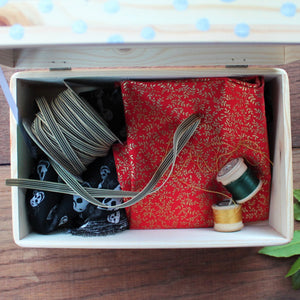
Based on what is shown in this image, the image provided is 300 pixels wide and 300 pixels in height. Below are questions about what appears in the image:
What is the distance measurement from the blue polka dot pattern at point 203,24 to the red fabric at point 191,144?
0.22 metres

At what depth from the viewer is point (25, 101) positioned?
68cm

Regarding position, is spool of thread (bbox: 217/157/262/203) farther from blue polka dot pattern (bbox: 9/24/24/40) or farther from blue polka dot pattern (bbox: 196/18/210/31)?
blue polka dot pattern (bbox: 9/24/24/40)

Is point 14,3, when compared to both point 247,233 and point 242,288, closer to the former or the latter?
point 247,233

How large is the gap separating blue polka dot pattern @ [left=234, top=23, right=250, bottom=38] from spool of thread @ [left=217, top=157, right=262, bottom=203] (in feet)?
0.91

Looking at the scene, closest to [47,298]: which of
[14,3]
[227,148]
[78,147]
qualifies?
[78,147]

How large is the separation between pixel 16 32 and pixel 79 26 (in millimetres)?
74

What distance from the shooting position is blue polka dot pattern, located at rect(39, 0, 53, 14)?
446mm

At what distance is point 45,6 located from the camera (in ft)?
1.47

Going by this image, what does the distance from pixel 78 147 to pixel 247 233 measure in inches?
13.3

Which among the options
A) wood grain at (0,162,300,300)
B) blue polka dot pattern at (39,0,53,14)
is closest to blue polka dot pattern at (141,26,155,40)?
blue polka dot pattern at (39,0,53,14)

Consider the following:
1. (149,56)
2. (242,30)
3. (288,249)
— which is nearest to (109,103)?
(149,56)

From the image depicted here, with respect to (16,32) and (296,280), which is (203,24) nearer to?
(16,32)

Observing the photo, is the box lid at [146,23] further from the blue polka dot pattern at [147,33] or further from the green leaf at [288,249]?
the green leaf at [288,249]

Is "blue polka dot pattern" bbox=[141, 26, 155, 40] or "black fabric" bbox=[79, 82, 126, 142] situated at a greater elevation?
"blue polka dot pattern" bbox=[141, 26, 155, 40]
